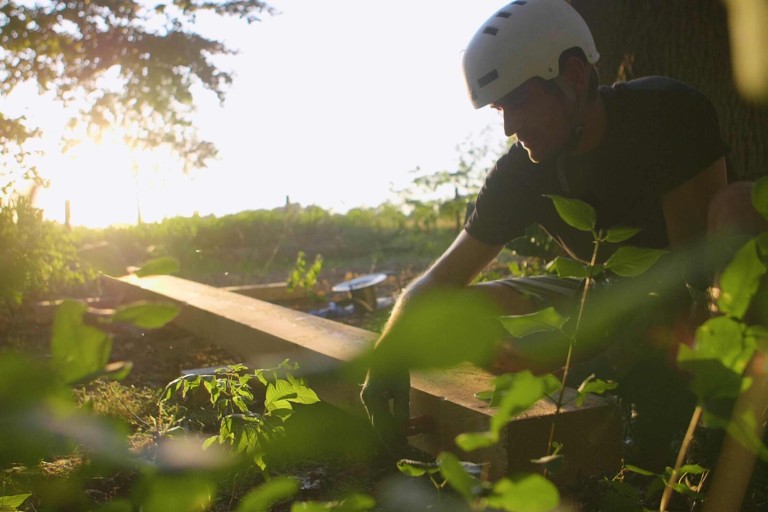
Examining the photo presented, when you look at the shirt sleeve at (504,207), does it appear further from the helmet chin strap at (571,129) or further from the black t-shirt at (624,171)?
the helmet chin strap at (571,129)

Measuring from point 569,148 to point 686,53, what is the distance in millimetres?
1191

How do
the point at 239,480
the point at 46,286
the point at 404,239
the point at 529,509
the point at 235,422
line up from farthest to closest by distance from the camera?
the point at 404,239 < the point at 46,286 < the point at 239,480 < the point at 235,422 < the point at 529,509

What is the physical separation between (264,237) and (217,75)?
6789 millimetres

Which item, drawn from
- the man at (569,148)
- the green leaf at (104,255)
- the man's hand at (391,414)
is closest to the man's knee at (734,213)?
the man at (569,148)

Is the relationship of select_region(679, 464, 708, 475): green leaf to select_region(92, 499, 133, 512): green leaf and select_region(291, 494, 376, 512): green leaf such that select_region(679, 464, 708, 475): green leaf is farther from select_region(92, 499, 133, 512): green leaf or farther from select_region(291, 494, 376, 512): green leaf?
select_region(92, 499, 133, 512): green leaf

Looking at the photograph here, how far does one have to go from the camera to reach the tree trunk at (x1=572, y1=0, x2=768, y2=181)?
3688 mm

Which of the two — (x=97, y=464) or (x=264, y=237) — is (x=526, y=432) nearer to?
(x=97, y=464)

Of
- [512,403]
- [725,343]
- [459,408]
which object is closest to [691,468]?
[725,343]

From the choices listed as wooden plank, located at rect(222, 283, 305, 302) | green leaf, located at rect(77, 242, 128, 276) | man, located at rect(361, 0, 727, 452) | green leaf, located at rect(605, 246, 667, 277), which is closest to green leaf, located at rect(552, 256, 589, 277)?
green leaf, located at rect(605, 246, 667, 277)

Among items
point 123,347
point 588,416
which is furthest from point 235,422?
point 123,347

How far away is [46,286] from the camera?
586 cm

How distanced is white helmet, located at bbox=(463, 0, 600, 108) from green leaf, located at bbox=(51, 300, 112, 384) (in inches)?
113

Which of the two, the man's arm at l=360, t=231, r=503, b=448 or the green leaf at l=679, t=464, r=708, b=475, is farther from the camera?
the man's arm at l=360, t=231, r=503, b=448

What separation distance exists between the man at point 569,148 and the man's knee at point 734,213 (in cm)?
22
